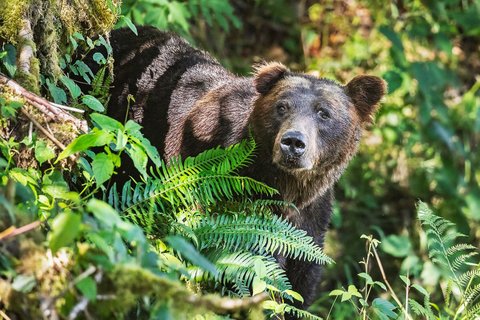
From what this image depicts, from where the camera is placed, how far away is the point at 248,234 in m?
4.61

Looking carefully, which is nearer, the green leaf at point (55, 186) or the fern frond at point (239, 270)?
the green leaf at point (55, 186)

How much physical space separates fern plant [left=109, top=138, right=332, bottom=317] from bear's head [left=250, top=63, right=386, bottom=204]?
0.74 metres

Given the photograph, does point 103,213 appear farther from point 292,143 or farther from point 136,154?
point 292,143

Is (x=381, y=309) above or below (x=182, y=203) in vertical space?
below

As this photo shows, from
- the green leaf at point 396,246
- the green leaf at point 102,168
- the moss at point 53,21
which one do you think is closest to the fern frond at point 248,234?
the green leaf at point 102,168

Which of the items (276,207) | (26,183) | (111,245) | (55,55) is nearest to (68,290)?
(111,245)

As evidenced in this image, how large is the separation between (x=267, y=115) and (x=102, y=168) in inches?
96.0

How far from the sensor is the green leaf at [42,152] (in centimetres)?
390

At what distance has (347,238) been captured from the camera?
9.67 metres

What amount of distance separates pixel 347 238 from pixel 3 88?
6416 millimetres

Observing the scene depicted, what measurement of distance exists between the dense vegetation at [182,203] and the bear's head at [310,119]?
0.42 metres

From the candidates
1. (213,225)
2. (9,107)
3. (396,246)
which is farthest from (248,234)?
(396,246)

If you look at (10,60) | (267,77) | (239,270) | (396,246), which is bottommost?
(396,246)

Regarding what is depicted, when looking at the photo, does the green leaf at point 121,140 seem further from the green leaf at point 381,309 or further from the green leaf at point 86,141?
the green leaf at point 381,309
